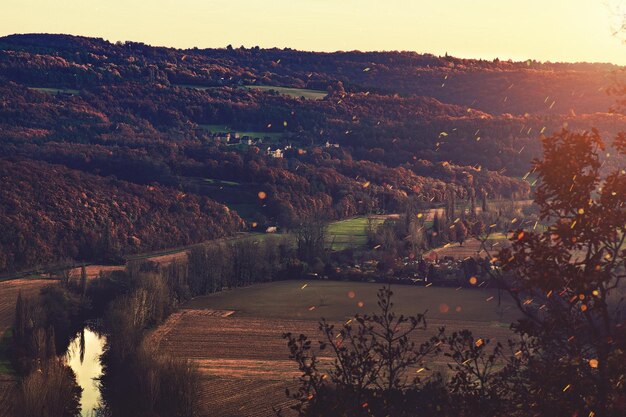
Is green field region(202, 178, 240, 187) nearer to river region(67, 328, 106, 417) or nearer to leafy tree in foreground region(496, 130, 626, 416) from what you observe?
river region(67, 328, 106, 417)

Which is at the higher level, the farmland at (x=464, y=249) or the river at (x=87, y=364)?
the river at (x=87, y=364)

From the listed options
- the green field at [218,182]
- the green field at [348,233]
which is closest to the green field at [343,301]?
the green field at [348,233]

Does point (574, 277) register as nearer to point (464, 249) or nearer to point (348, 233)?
point (464, 249)

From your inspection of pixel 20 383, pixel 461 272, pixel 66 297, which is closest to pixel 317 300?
pixel 461 272

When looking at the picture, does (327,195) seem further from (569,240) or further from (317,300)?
(569,240)

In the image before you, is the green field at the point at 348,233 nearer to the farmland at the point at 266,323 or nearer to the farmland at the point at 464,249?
the farmland at the point at 464,249

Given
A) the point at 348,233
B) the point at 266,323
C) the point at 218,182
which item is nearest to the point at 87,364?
the point at 266,323
